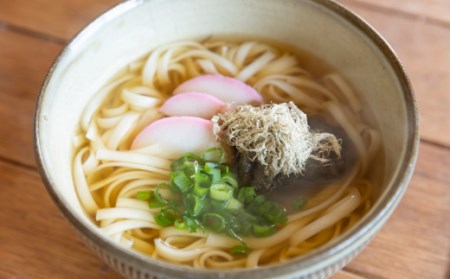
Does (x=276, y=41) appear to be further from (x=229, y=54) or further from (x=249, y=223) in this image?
(x=249, y=223)

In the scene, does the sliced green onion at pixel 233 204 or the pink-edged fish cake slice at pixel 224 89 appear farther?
the pink-edged fish cake slice at pixel 224 89

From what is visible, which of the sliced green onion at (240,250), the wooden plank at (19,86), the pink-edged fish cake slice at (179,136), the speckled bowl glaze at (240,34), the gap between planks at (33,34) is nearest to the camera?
the speckled bowl glaze at (240,34)

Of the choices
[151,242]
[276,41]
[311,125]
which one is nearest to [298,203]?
[311,125]

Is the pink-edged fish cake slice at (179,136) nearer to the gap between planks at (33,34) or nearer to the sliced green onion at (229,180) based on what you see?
the sliced green onion at (229,180)

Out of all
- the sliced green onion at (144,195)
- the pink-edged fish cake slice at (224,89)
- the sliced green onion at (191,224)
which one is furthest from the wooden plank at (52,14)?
the sliced green onion at (191,224)

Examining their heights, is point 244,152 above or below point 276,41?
below

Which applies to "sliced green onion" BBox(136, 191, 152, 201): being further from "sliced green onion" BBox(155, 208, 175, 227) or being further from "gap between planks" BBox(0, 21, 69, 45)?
"gap between planks" BBox(0, 21, 69, 45)

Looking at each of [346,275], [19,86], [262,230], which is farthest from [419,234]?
[19,86]
